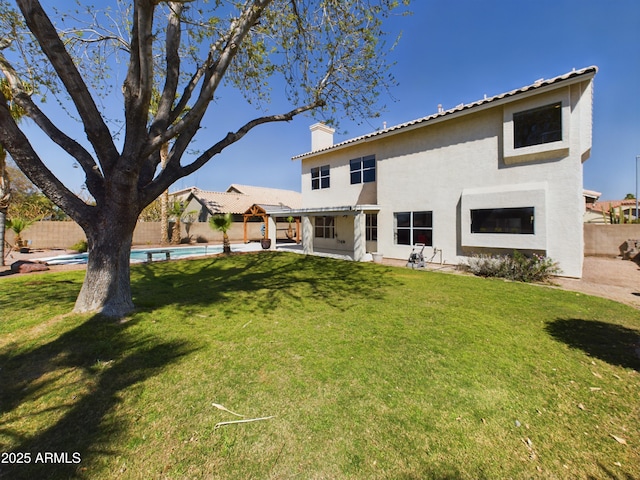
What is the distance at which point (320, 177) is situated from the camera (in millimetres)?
19062

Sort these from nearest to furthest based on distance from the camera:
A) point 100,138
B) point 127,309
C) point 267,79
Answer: point 100,138 < point 127,309 < point 267,79

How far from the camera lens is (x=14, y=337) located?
4406 millimetres

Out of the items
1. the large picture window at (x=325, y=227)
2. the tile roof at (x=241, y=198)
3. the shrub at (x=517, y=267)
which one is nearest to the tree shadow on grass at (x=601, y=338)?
the shrub at (x=517, y=267)

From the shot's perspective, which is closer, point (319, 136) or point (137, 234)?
point (319, 136)

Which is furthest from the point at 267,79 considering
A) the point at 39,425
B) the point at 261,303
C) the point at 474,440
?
the point at 474,440

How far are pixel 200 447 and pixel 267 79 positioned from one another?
30.5ft

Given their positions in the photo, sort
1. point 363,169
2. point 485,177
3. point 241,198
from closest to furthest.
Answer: point 485,177
point 363,169
point 241,198

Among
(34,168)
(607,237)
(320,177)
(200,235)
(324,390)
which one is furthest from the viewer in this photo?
(200,235)

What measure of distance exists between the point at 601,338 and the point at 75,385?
8.13m

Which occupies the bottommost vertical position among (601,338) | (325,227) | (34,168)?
(601,338)

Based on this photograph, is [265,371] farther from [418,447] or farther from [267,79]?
[267,79]

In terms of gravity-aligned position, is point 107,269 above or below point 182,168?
below

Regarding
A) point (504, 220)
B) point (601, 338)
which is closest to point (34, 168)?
point (601, 338)

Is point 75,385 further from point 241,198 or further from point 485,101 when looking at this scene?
point 241,198
